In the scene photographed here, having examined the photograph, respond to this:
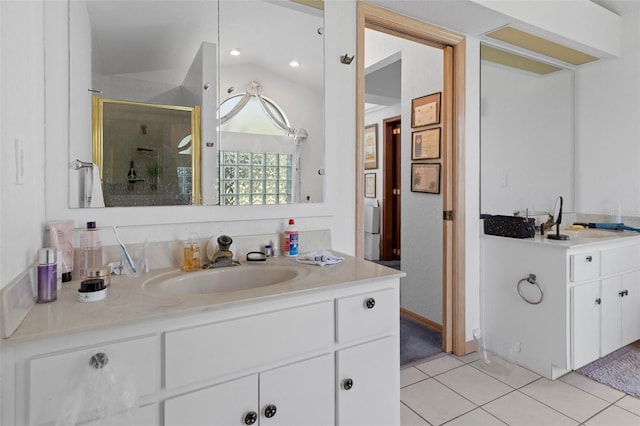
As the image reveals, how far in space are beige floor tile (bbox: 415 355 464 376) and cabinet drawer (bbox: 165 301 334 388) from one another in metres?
1.34

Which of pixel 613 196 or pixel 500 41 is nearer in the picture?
pixel 500 41

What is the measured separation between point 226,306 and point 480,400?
5.28 ft

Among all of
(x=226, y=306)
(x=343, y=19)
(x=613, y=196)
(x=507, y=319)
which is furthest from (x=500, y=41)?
(x=226, y=306)

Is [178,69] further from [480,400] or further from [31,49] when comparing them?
[480,400]

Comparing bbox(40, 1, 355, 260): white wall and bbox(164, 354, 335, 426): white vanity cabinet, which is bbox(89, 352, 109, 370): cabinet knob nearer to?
bbox(164, 354, 335, 426): white vanity cabinet

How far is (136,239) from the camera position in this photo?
142cm

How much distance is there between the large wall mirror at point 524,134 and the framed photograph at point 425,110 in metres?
0.32

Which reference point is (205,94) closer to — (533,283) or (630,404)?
(533,283)

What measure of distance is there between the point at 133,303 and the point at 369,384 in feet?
2.77

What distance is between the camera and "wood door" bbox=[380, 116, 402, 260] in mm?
5387

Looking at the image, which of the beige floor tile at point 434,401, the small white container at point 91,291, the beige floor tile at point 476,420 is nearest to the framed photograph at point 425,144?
the beige floor tile at point 434,401

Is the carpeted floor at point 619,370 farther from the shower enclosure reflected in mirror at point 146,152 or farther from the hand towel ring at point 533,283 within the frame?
the shower enclosure reflected in mirror at point 146,152

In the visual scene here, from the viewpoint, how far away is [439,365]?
2.34m

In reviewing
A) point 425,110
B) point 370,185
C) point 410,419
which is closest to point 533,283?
point 410,419
